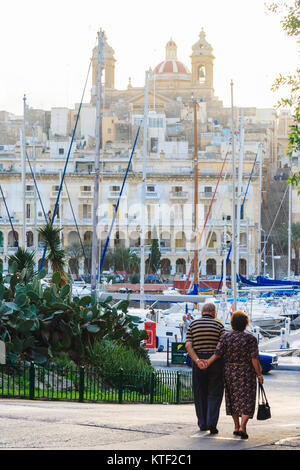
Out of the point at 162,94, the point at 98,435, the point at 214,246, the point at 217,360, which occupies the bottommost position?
the point at 214,246

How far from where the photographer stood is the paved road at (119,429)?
8.16 meters

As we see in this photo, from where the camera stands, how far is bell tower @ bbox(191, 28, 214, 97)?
123750 millimetres

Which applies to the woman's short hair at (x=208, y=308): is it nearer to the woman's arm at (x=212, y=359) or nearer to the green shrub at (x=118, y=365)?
the woman's arm at (x=212, y=359)

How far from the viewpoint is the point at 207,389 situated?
30.9 feet

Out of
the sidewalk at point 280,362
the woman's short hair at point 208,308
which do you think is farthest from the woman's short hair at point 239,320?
the sidewalk at point 280,362

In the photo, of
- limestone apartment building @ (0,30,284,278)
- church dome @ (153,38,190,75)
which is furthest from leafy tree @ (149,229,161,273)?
church dome @ (153,38,190,75)

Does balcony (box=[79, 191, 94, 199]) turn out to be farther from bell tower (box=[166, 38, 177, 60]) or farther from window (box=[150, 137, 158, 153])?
bell tower (box=[166, 38, 177, 60])

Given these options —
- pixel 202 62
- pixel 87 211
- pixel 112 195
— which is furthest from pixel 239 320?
pixel 202 62

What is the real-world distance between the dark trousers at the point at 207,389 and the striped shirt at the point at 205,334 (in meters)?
0.08
